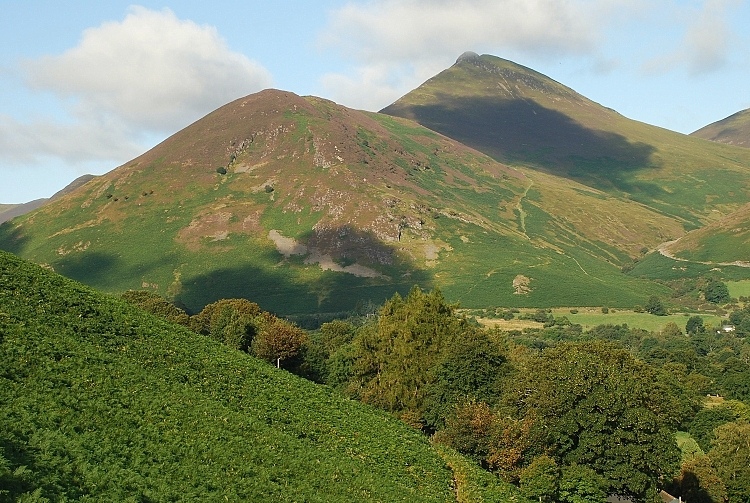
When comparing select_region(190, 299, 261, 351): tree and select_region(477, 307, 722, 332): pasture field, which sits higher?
select_region(190, 299, 261, 351): tree

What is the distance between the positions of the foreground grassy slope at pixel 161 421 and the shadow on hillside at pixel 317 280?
4443 inches

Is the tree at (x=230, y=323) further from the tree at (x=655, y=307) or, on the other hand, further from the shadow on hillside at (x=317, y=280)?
the tree at (x=655, y=307)

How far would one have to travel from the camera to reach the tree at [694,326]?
144 metres

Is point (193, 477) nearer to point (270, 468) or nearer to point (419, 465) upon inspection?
point (270, 468)

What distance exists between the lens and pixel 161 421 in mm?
28078

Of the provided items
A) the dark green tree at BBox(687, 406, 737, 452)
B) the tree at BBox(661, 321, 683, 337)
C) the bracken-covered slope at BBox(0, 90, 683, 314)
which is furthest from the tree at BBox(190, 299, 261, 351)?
the tree at BBox(661, 321, 683, 337)

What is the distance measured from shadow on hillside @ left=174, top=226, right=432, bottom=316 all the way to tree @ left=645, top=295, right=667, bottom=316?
53.3 metres

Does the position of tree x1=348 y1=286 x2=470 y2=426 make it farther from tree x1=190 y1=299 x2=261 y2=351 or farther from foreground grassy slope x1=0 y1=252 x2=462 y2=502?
tree x1=190 y1=299 x2=261 y2=351

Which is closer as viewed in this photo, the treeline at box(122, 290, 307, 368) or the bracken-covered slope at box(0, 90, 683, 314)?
the treeline at box(122, 290, 307, 368)

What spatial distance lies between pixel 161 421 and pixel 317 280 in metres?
141

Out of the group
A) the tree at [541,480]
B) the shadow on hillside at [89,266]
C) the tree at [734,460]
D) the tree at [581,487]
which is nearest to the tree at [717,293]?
the tree at [734,460]

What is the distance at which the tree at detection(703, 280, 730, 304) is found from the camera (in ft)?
575

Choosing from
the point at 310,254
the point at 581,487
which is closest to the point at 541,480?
the point at 581,487

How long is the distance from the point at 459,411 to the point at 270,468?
20422 millimetres
